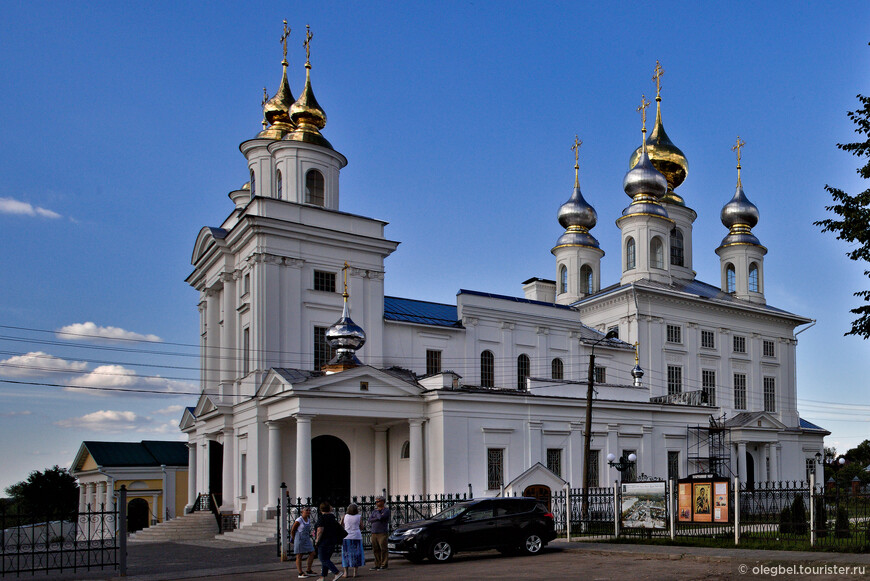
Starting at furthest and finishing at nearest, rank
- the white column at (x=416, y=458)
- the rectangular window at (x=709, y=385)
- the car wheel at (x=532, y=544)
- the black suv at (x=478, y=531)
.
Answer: the rectangular window at (x=709, y=385), the white column at (x=416, y=458), the car wheel at (x=532, y=544), the black suv at (x=478, y=531)

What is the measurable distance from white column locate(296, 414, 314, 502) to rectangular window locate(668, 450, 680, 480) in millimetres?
18196

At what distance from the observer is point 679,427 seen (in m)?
40.0

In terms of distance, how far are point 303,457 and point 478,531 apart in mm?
10609

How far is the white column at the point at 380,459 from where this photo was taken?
34.0 metres

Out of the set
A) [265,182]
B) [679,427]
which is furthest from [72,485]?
[679,427]

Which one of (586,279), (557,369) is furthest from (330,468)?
(586,279)

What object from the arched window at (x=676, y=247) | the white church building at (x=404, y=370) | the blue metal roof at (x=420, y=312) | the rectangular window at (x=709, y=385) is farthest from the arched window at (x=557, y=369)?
the arched window at (x=676, y=247)

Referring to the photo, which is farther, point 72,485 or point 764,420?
point 72,485

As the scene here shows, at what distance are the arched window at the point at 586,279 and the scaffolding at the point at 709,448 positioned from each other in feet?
38.9

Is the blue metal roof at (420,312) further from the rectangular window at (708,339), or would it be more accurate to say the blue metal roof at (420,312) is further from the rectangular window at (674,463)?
the rectangular window at (708,339)

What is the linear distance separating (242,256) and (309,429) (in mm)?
9125

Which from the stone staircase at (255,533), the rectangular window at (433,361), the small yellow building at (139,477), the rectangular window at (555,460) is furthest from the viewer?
the small yellow building at (139,477)

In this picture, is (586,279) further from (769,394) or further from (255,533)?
(255,533)

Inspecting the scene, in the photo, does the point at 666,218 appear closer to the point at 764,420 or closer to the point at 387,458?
the point at 764,420
